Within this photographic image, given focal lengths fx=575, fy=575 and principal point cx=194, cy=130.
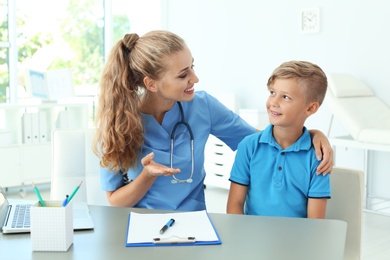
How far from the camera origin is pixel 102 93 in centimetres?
168

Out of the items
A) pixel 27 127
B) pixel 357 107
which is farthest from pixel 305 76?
pixel 27 127

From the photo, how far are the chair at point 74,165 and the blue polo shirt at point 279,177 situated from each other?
45 centimetres

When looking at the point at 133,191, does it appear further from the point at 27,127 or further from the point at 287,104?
the point at 27,127

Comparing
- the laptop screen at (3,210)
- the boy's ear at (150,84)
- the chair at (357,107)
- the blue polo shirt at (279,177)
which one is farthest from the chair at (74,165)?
the chair at (357,107)

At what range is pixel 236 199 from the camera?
1622mm

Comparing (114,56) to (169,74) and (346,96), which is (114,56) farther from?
(346,96)

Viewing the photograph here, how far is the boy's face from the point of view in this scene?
5.38 feet

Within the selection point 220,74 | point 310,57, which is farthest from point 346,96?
point 220,74

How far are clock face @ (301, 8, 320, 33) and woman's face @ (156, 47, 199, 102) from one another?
277 centimetres

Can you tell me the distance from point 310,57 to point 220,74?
38.4 inches

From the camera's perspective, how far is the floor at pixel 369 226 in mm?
2990

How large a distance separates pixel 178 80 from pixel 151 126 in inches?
6.3

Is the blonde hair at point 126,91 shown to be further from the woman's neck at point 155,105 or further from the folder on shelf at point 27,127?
the folder on shelf at point 27,127

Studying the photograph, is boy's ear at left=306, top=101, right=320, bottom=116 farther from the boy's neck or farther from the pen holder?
the pen holder
